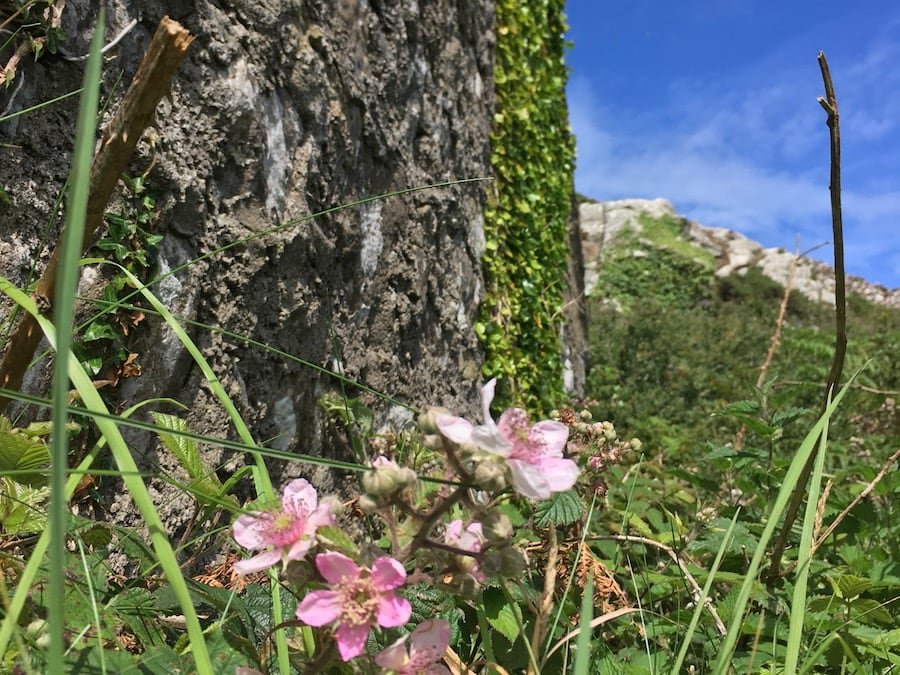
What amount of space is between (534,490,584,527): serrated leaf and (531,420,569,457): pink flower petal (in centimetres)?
48

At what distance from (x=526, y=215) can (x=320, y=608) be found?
3819mm

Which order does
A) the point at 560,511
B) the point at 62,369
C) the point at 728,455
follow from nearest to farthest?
1. the point at 62,369
2. the point at 560,511
3. the point at 728,455

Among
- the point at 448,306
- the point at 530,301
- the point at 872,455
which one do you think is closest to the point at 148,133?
the point at 448,306

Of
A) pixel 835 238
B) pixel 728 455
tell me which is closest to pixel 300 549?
pixel 835 238

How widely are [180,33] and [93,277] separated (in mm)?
712

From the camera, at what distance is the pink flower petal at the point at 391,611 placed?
64 centimetres

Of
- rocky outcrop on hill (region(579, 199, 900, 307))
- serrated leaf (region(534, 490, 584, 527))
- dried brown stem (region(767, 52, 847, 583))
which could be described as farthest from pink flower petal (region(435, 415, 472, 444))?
rocky outcrop on hill (region(579, 199, 900, 307))

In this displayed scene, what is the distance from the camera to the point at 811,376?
5977 mm

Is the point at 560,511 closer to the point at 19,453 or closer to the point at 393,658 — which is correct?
the point at 393,658

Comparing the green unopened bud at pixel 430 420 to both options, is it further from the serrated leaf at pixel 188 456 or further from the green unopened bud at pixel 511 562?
the serrated leaf at pixel 188 456

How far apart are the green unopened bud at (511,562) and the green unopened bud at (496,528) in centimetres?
1

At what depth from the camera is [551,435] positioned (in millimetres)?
733

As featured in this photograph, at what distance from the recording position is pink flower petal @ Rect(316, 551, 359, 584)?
660 millimetres

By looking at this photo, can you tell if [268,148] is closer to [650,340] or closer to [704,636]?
[704,636]
